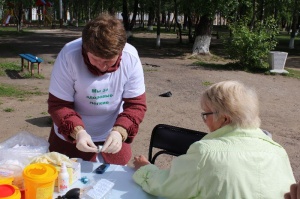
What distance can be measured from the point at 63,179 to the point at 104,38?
2.50ft

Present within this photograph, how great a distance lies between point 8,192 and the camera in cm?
150

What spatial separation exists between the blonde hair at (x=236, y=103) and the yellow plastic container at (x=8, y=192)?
995 millimetres

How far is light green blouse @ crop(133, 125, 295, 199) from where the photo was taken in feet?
5.34

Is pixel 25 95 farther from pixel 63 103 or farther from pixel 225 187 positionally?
pixel 225 187

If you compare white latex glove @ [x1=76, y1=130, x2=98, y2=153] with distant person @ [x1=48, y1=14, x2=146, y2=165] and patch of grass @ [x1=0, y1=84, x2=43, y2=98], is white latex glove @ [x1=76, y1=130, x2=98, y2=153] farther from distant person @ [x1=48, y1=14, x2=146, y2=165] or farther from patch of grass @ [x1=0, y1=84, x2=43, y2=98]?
patch of grass @ [x1=0, y1=84, x2=43, y2=98]

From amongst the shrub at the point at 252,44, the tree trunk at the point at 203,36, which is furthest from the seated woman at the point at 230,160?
the tree trunk at the point at 203,36

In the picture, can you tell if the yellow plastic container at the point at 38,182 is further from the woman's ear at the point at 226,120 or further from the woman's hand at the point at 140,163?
the woman's ear at the point at 226,120

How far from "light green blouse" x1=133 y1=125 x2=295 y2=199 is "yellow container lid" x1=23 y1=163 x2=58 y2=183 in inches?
22.1

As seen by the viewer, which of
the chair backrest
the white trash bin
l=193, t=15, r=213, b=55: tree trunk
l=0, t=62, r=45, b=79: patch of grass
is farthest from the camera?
l=193, t=15, r=213, b=55: tree trunk

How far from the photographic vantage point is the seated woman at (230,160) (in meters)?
1.63

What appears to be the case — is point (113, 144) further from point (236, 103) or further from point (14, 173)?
point (236, 103)

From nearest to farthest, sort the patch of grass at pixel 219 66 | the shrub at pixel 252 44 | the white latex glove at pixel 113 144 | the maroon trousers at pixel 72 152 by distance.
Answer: the white latex glove at pixel 113 144 → the maroon trousers at pixel 72 152 → the shrub at pixel 252 44 → the patch of grass at pixel 219 66

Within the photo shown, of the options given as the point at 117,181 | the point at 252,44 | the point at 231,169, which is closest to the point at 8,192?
the point at 117,181

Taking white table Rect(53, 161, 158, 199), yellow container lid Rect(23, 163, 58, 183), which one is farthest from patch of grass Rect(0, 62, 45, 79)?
yellow container lid Rect(23, 163, 58, 183)
